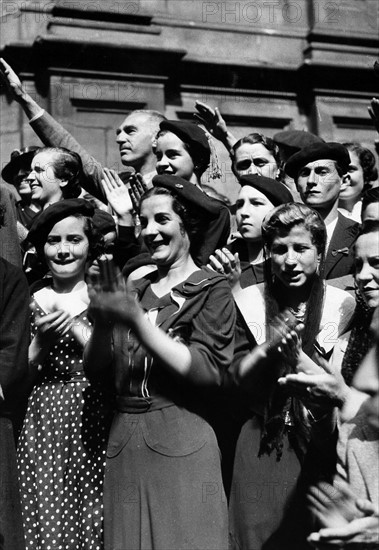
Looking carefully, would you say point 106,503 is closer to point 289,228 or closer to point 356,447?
point 356,447

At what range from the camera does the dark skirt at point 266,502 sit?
4465 millimetres

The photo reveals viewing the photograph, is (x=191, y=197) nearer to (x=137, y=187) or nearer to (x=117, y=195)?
(x=117, y=195)

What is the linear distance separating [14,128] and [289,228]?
4.21 meters

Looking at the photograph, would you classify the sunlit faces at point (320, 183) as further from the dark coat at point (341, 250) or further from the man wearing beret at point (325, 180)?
the dark coat at point (341, 250)

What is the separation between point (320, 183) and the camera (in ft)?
18.9

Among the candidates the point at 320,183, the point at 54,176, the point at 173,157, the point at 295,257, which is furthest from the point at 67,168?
the point at 295,257

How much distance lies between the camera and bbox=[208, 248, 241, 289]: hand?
4914 millimetres

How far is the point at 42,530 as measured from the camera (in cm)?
479

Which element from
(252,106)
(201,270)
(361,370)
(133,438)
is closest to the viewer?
(361,370)

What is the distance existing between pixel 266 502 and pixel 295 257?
1000 millimetres

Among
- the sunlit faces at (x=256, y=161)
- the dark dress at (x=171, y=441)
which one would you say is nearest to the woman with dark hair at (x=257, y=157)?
the sunlit faces at (x=256, y=161)

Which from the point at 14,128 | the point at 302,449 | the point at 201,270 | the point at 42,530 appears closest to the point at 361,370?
the point at 302,449

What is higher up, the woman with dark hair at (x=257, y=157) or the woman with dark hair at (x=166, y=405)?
the woman with dark hair at (x=257, y=157)

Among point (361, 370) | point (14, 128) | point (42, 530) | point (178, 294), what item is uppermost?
point (14, 128)
